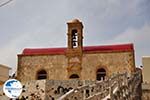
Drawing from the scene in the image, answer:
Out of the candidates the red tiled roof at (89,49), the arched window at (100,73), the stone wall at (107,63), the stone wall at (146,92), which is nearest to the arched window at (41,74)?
the red tiled roof at (89,49)

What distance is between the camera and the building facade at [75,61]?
106 feet

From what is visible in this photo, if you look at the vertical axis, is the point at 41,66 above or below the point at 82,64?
below

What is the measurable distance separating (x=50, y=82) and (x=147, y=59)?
8.89 meters

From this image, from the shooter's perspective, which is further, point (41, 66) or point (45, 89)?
point (41, 66)

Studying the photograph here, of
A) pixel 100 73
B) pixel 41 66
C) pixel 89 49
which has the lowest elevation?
pixel 100 73

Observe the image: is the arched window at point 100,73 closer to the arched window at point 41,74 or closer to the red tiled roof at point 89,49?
the red tiled roof at point 89,49

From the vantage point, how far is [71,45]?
34125 millimetres

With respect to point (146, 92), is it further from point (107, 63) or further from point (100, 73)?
point (100, 73)

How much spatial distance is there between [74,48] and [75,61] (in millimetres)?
1267

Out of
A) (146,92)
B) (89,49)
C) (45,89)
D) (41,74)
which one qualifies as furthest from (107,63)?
(45,89)

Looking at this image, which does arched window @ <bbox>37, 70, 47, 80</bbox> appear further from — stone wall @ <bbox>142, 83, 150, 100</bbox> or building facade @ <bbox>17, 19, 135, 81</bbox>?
stone wall @ <bbox>142, 83, 150, 100</bbox>

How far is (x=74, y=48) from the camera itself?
33688mm

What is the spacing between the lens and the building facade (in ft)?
106

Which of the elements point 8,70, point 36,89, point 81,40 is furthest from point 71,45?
point 36,89
